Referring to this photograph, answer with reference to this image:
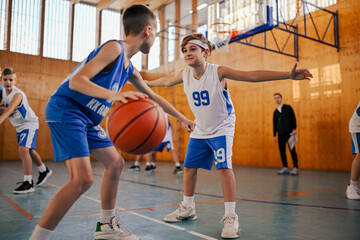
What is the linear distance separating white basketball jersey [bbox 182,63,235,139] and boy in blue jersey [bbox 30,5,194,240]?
21.2 inches

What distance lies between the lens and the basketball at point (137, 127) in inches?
89.5

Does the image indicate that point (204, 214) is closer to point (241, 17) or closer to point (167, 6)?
point (241, 17)

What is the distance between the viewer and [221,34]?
928 centimetres

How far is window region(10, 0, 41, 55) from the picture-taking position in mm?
13250

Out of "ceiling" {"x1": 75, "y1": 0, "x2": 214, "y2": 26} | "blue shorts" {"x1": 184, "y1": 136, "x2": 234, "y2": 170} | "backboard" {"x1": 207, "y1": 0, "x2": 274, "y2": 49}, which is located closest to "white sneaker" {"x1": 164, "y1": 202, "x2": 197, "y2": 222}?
"blue shorts" {"x1": 184, "y1": 136, "x2": 234, "y2": 170}

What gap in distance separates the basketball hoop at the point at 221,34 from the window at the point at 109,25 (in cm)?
765

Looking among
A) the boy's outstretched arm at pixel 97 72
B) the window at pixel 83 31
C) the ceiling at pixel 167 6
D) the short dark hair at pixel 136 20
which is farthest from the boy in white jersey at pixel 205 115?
the window at pixel 83 31

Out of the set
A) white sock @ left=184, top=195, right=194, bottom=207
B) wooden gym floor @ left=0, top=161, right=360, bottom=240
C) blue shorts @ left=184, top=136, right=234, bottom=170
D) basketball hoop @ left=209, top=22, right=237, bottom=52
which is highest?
basketball hoop @ left=209, top=22, right=237, bottom=52

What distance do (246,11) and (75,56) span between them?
917cm

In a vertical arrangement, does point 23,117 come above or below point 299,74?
below

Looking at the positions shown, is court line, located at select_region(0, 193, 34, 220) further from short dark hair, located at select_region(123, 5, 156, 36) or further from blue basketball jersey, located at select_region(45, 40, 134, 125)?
short dark hair, located at select_region(123, 5, 156, 36)

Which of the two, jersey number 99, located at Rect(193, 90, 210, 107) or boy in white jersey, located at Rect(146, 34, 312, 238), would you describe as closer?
boy in white jersey, located at Rect(146, 34, 312, 238)

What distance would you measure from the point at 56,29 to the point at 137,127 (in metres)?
13.7

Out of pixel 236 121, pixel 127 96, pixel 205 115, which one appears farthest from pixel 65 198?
pixel 236 121
